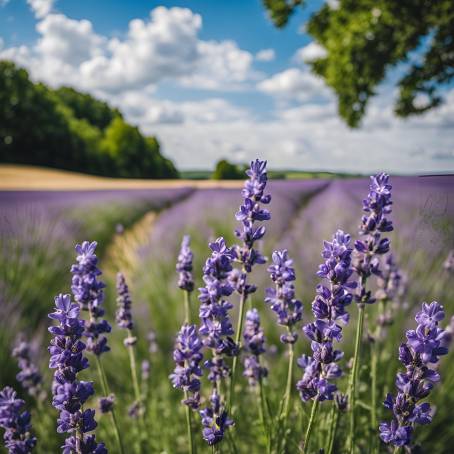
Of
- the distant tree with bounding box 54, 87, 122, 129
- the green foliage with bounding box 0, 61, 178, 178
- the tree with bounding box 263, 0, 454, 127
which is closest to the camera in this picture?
the tree with bounding box 263, 0, 454, 127

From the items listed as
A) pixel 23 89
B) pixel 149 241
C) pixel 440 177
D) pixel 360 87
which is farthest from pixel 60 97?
pixel 440 177

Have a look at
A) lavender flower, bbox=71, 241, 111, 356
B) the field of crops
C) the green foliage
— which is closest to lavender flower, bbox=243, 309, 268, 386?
the field of crops

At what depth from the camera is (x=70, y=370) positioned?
3.72ft

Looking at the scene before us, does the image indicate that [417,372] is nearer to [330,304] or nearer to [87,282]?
[330,304]

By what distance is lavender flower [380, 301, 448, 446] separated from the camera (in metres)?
1.01

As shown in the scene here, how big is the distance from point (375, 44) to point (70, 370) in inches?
605

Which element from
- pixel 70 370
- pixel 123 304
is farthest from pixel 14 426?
pixel 123 304

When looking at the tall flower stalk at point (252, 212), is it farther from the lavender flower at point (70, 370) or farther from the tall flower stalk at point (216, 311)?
the lavender flower at point (70, 370)

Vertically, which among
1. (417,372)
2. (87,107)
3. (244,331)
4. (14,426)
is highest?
(87,107)

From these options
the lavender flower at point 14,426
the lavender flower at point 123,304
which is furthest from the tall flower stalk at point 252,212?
the lavender flower at point 14,426

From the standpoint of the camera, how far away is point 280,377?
3.09 m

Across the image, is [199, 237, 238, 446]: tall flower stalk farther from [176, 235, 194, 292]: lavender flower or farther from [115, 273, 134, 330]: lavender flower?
[115, 273, 134, 330]: lavender flower

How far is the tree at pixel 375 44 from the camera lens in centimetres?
1346

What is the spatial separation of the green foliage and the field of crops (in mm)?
20491
